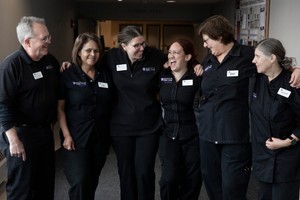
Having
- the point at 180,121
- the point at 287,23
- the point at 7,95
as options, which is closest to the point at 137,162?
the point at 180,121

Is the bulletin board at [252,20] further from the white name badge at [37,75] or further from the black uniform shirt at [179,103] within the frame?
the white name badge at [37,75]

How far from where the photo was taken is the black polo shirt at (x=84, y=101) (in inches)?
97.8

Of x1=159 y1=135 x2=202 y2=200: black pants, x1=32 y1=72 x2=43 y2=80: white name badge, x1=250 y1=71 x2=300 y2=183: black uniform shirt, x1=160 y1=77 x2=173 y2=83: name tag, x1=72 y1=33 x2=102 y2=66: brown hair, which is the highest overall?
x1=72 y1=33 x2=102 y2=66: brown hair

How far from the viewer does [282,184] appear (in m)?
2.14

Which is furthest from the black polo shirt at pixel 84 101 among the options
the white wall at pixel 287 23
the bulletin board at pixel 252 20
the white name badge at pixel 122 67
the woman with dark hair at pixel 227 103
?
the bulletin board at pixel 252 20

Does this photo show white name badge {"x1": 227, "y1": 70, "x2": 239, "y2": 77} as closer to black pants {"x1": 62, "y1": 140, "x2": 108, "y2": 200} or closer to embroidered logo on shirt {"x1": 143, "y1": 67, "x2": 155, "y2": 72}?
embroidered logo on shirt {"x1": 143, "y1": 67, "x2": 155, "y2": 72}

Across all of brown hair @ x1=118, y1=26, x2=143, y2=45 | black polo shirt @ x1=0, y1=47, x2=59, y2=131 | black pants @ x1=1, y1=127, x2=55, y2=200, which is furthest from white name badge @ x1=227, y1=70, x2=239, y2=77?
black pants @ x1=1, y1=127, x2=55, y2=200

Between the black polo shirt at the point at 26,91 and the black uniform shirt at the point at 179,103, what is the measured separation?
2.57ft

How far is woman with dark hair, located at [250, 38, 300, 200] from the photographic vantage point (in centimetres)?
208

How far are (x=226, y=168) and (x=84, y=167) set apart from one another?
972 millimetres

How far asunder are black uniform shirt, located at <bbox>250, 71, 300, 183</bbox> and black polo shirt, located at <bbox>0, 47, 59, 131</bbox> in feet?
4.46

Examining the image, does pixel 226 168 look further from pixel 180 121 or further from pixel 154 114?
pixel 154 114

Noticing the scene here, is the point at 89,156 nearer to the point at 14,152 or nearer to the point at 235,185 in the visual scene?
the point at 14,152

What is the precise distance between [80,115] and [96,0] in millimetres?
6016
